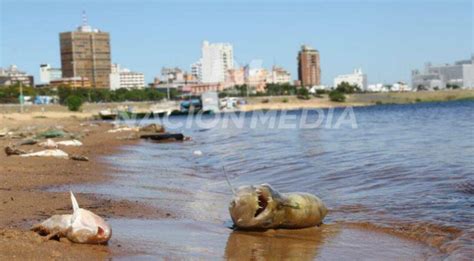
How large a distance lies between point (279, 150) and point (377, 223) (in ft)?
49.4

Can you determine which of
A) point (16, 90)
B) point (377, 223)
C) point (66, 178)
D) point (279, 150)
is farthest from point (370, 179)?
point (16, 90)

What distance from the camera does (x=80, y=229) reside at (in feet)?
20.6

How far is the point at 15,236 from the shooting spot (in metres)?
6.17

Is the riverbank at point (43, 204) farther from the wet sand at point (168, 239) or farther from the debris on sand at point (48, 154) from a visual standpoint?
the debris on sand at point (48, 154)

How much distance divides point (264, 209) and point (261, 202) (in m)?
0.11

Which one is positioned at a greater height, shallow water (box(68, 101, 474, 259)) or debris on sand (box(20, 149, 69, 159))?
debris on sand (box(20, 149, 69, 159))

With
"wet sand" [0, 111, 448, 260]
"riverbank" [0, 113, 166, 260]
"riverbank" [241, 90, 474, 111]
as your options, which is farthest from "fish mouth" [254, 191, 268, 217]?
"riverbank" [241, 90, 474, 111]

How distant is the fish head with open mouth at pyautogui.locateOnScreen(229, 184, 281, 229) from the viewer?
25.5 ft

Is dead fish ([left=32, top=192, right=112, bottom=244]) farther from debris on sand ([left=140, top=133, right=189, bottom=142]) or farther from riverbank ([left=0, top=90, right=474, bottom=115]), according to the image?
riverbank ([left=0, top=90, right=474, bottom=115])

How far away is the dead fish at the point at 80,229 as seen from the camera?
20.6 feet

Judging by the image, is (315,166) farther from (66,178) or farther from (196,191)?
(66,178)

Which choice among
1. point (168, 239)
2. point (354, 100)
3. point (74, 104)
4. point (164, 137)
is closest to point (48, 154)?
point (168, 239)

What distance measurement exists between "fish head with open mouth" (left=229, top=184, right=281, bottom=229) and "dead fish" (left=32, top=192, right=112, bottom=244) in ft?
6.28

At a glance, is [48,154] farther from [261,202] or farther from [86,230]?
[86,230]
